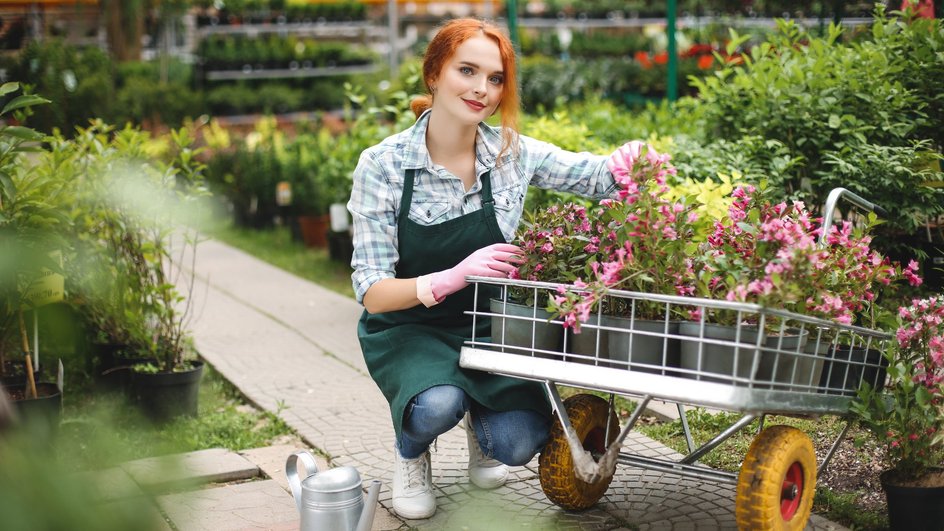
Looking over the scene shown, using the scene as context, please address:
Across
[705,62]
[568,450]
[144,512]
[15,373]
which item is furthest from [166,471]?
[705,62]

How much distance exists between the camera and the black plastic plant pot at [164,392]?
3922mm

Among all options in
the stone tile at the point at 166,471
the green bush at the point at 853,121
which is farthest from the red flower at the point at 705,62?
the stone tile at the point at 166,471

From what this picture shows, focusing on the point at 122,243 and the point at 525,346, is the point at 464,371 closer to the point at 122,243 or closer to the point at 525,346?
the point at 525,346

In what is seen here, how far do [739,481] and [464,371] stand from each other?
83 centimetres

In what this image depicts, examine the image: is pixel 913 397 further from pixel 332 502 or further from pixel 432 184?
pixel 332 502

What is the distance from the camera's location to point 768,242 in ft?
7.39

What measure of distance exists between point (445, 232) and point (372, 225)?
0.72 feet

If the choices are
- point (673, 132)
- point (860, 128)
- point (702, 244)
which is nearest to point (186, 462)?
point (702, 244)

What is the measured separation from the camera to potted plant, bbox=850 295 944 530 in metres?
2.55

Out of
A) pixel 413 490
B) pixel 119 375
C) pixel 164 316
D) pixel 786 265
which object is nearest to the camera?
pixel 786 265

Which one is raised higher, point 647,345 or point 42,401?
point 647,345

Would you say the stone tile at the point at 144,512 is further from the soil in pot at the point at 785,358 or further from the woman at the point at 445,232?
the woman at the point at 445,232

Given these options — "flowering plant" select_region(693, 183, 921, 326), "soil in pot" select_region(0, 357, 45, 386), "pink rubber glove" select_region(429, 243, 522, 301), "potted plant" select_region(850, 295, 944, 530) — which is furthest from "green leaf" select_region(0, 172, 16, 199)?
"potted plant" select_region(850, 295, 944, 530)

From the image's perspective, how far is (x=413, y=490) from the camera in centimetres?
296
